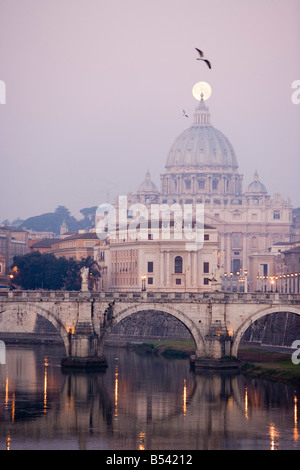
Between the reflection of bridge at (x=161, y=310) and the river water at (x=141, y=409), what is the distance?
226cm

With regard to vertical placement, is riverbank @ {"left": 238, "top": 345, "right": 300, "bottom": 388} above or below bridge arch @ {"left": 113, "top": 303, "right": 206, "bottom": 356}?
below

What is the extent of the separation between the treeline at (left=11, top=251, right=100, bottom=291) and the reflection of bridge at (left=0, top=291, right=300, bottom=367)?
5908cm

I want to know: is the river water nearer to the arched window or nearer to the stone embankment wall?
the stone embankment wall

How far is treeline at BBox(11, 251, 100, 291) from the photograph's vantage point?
164125 mm

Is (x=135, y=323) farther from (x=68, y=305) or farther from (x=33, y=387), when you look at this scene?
(x=33, y=387)

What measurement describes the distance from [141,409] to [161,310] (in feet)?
65.8

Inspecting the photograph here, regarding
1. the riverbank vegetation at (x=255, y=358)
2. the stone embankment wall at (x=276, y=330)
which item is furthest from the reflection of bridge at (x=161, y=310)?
the stone embankment wall at (x=276, y=330)

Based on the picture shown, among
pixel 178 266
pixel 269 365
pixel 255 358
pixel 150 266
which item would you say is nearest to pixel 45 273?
pixel 150 266

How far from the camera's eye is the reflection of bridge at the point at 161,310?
9900 cm

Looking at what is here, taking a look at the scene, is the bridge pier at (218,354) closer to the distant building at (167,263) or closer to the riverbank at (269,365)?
the riverbank at (269,365)

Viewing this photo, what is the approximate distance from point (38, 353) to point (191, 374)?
22.4 m

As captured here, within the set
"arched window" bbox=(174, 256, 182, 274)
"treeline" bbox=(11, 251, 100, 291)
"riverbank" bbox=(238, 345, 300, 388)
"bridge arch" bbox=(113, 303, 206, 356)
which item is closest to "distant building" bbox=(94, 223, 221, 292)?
"arched window" bbox=(174, 256, 182, 274)

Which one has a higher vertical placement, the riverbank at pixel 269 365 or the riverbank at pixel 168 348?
the riverbank at pixel 168 348
